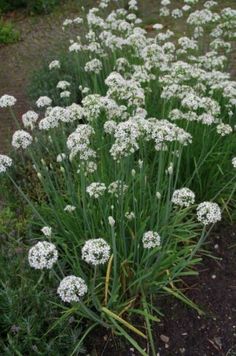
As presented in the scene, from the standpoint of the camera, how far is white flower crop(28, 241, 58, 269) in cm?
251

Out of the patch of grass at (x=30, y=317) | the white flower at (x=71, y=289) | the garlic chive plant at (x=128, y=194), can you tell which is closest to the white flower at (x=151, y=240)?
the garlic chive plant at (x=128, y=194)

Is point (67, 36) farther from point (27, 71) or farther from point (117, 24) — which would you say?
point (117, 24)

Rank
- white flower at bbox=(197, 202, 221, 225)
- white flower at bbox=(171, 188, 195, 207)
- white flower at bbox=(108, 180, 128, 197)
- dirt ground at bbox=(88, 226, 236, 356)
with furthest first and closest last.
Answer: dirt ground at bbox=(88, 226, 236, 356)
white flower at bbox=(108, 180, 128, 197)
white flower at bbox=(171, 188, 195, 207)
white flower at bbox=(197, 202, 221, 225)

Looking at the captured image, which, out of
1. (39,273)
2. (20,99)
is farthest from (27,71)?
(39,273)

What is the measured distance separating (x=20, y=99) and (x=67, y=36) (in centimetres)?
216

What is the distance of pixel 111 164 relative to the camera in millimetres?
3969

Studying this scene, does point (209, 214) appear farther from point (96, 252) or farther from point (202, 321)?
point (202, 321)

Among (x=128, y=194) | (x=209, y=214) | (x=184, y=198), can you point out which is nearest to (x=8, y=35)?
(x=128, y=194)

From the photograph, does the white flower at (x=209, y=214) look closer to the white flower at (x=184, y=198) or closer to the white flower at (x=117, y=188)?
the white flower at (x=184, y=198)

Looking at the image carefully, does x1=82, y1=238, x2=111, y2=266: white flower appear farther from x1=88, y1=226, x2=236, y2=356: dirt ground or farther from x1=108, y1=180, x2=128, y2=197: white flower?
x1=88, y1=226, x2=236, y2=356: dirt ground

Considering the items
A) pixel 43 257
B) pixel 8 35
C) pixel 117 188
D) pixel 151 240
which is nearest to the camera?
pixel 43 257

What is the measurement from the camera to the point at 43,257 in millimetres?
2504

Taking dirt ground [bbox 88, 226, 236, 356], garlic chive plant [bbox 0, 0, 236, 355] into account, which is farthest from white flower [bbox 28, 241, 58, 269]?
dirt ground [bbox 88, 226, 236, 356]


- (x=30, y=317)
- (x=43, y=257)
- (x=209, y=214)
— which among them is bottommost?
(x=30, y=317)
